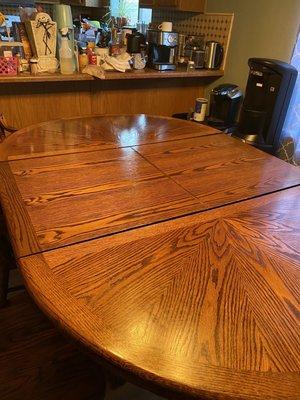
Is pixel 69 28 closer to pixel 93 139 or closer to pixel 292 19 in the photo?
pixel 93 139

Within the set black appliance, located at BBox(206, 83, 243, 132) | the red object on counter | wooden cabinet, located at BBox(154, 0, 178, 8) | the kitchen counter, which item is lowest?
black appliance, located at BBox(206, 83, 243, 132)

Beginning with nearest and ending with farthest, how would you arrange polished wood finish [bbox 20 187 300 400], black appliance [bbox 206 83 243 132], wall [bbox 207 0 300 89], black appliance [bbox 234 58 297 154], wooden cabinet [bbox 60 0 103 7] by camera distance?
1. polished wood finish [bbox 20 187 300 400]
2. black appliance [bbox 234 58 297 154]
3. wall [bbox 207 0 300 89]
4. black appliance [bbox 206 83 243 132]
5. wooden cabinet [bbox 60 0 103 7]

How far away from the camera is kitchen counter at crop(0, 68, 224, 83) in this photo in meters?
2.04

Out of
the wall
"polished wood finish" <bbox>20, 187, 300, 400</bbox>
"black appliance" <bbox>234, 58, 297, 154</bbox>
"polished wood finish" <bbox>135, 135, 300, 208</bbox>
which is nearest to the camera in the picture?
"polished wood finish" <bbox>20, 187, 300, 400</bbox>

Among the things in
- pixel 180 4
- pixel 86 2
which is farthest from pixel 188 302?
pixel 86 2

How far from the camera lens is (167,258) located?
750 mm

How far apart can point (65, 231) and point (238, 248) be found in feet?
1.50

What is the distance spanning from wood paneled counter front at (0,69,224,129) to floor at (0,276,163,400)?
5.40 ft

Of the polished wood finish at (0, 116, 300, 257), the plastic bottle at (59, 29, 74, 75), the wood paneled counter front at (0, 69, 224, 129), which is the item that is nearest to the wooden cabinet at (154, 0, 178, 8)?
the wood paneled counter front at (0, 69, 224, 129)

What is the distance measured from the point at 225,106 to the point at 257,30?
61 cm

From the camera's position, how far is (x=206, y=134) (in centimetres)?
160

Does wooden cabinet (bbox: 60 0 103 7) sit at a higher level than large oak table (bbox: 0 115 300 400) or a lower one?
higher

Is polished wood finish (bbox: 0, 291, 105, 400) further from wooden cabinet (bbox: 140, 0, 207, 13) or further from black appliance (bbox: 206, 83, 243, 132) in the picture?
wooden cabinet (bbox: 140, 0, 207, 13)

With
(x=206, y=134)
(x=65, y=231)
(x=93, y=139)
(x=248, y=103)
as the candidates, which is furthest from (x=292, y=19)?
(x=65, y=231)
